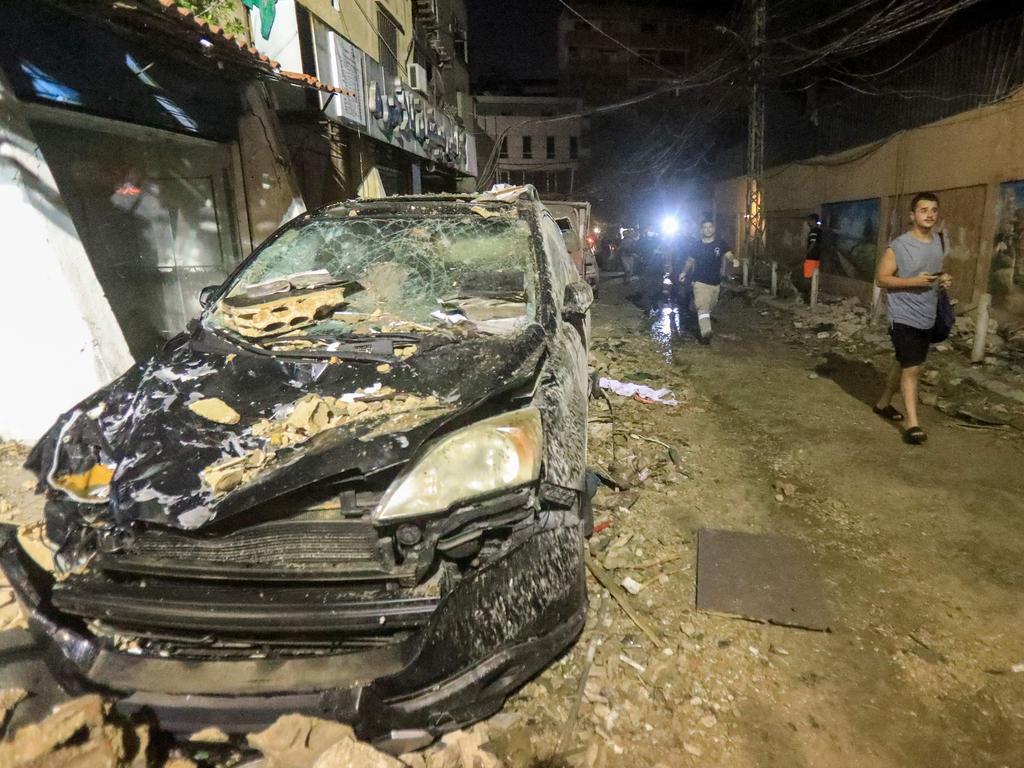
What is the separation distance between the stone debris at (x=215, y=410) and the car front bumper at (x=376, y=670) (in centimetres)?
71

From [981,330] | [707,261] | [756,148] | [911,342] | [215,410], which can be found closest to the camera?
[215,410]

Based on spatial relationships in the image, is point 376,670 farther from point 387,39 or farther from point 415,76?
point 415,76

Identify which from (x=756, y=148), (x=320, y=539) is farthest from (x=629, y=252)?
(x=320, y=539)

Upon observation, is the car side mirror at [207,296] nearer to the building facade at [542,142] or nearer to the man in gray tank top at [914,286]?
the man in gray tank top at [914,286]

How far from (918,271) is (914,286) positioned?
0.47 ft

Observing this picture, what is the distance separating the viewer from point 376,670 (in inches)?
62.7

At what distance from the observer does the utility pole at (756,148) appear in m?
13.1

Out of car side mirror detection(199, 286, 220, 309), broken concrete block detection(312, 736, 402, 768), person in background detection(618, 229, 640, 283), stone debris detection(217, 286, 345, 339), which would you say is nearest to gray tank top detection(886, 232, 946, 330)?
stone debris detection(217, 286, 345, 339)

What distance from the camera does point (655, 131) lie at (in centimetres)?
3150

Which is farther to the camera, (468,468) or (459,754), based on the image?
(468,468)

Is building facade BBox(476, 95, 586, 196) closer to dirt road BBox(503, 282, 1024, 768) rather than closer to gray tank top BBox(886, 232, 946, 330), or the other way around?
gray tank top BBox(886, 232, 946, 330)

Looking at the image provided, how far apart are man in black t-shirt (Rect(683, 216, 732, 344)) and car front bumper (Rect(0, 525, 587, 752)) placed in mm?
6764

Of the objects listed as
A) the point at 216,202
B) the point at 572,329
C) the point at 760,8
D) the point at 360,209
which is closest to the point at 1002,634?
the point at 572,329

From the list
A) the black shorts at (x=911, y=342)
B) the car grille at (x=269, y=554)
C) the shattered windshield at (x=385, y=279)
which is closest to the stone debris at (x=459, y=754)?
the car grille at (x=269, y=554)
